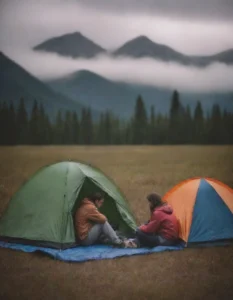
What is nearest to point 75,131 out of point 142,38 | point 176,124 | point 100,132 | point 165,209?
point 100,132

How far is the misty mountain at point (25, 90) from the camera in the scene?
9203 mm

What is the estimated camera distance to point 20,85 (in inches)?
369

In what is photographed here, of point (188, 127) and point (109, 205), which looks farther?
point (188, 127)

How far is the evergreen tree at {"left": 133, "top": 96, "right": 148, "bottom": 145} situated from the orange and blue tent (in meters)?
4.35

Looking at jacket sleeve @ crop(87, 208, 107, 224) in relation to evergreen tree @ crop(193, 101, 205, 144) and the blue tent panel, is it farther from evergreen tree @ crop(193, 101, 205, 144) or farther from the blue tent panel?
evergreen tree @ crop(193, 101, 205, 144)

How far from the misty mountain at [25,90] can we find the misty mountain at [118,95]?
16cm

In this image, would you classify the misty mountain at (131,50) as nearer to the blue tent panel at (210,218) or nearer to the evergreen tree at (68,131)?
the evergreen tree at (68,131)

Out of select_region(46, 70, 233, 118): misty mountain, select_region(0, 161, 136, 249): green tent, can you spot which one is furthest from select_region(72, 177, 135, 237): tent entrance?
select_region(46, 70, 233, 118): misty mountain

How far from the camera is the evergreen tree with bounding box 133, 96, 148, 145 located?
10195 mm

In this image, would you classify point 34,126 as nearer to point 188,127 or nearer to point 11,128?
point 11,128

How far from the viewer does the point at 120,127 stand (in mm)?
10047

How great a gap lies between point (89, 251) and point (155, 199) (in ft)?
2.92

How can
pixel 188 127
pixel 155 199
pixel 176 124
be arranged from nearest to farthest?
pixel 155 199, pixel 188 127, pixel 176 124

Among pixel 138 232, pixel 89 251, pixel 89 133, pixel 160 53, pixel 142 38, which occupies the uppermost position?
pixel 142 38
